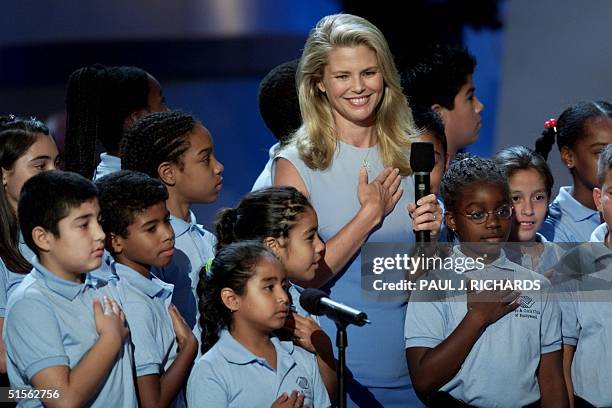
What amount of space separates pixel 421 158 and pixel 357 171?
336 mm

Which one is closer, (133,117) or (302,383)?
(302,383)

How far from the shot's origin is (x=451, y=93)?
164 inches

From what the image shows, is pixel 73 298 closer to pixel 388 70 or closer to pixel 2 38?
pixel 388 70

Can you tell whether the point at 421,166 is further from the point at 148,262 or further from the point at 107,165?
the point at 107,165

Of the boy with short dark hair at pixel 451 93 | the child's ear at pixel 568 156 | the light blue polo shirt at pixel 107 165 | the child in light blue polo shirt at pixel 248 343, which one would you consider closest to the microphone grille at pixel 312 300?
the child in light blue polo shirt at pixel 248 343

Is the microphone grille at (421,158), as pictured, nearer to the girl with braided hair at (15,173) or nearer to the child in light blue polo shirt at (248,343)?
the child in light blue polo shirt at (248,343)

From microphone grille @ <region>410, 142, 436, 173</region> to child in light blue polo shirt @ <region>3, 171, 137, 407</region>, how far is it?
2.74ft

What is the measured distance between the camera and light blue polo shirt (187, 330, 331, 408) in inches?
114

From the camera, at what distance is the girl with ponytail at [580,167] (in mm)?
3900

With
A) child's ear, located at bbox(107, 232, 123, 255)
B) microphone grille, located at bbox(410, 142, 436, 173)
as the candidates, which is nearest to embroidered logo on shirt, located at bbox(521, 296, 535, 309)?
microphone grille, located at bbox(410, 142, 436, 173)

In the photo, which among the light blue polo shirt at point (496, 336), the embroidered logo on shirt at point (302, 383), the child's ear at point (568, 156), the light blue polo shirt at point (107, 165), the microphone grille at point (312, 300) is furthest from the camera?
the child's ear at point (568, 156)

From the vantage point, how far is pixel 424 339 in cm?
316

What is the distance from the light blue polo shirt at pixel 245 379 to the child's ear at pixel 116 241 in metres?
0.38

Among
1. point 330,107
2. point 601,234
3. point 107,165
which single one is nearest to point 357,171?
point 330,107
